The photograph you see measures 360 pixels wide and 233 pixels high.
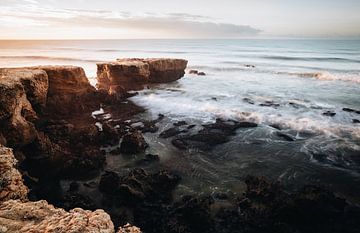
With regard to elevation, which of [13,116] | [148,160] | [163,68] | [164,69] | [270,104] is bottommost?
[148,160]

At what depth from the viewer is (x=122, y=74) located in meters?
26.9

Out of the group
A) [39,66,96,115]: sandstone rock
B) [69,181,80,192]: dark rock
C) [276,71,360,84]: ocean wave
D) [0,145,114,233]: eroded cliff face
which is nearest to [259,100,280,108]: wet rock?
[39,66,96,115]: sandstone rock

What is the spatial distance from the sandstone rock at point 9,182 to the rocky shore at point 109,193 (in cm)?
2

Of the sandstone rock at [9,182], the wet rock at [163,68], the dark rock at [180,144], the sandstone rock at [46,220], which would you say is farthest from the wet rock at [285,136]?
the wet rock at [163,68]

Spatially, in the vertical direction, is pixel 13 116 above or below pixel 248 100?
above

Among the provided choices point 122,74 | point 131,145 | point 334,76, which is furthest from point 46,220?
point 334,76

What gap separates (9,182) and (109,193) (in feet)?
16.7

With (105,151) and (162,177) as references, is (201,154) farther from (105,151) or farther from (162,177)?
(105,151)

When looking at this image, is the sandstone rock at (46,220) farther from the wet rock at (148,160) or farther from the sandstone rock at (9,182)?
the wet rock at (148,160)

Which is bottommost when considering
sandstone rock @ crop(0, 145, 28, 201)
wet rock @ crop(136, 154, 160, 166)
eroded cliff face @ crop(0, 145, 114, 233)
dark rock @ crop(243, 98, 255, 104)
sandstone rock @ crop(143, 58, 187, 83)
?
wet rock @ crop(136, 154, 160, 166)

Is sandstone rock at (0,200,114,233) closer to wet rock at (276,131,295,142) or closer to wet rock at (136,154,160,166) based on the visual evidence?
wet rock at (136,154,160,166)

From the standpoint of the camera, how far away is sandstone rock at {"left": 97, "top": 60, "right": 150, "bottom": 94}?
26484 mm

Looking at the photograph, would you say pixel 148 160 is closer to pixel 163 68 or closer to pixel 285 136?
pixel 285 136

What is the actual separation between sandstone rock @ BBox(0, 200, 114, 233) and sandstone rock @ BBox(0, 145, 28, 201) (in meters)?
0.79
